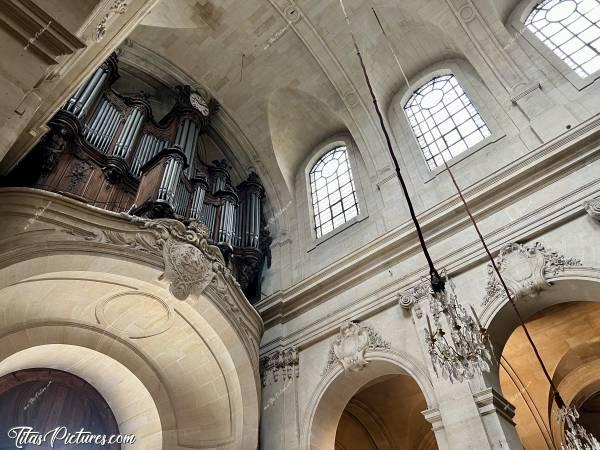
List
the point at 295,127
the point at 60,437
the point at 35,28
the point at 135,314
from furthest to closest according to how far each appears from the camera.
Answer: the point at 295,127, the point at 60,437, the point at 135,314, the point at 35,28

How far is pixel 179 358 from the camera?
290 inches

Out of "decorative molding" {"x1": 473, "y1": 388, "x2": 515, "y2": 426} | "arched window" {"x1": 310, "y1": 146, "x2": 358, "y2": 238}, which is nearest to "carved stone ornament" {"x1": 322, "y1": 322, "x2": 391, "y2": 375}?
"decorative molding" {"x1": 473, "y1": 388, "x2": 515, "y2": 426}

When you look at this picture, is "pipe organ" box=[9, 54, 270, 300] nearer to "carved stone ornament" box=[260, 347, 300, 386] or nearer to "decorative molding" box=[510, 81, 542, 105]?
"carved stone ornament" box=[260, 347, 300, 386]

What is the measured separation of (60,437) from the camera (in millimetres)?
7207

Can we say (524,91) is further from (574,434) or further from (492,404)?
(574,434)

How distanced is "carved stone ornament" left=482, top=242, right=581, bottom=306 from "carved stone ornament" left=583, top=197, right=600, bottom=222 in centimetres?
60

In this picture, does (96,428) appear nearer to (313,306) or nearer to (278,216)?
(313,306)

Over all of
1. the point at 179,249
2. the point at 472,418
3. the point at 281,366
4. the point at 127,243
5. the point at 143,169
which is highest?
the point at 143,169

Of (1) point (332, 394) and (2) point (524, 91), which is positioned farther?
(2) point (524, 91)

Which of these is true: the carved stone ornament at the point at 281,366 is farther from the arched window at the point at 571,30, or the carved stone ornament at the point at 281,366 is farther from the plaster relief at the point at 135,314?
the arched window at the point at 571,30

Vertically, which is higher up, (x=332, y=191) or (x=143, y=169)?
(x=332, y=191)

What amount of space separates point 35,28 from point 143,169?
16.8 feet

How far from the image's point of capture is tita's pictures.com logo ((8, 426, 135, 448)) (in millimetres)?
6770

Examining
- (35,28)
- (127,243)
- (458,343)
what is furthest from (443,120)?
(35,28)
